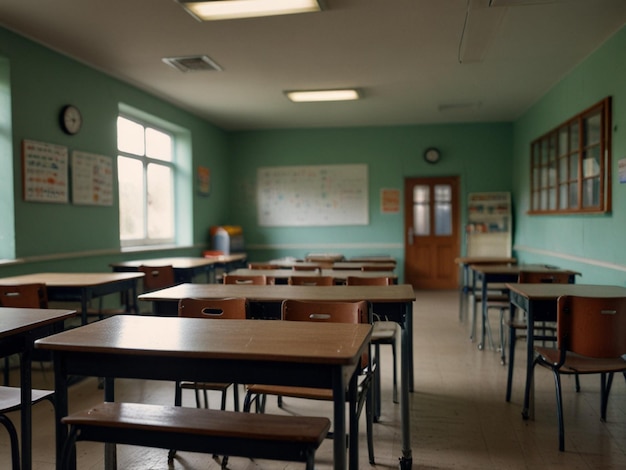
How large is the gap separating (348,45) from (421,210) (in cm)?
468

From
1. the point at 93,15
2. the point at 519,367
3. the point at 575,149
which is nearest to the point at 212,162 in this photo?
the point at 93,15

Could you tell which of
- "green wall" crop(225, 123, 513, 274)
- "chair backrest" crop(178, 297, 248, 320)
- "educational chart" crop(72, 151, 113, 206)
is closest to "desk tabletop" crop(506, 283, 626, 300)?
"chair backrest" crop(178, 297, 248, 320)

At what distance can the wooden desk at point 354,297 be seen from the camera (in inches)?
95.7

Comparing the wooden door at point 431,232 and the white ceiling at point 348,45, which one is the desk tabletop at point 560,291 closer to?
the white ceiling at point 348,45

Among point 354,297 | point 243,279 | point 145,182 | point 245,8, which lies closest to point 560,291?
point 354,297

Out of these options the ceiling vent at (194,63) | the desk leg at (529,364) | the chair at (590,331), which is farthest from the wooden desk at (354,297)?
the ceiling vent at (194,63)

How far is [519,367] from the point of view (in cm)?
413

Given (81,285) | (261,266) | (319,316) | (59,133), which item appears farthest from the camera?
(261,266)

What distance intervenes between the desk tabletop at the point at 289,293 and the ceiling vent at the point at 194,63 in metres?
2.78

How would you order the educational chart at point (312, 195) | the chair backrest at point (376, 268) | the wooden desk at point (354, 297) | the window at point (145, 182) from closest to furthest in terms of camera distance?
the wooden desk at point (354, 297) → the chair backrest at point (376, 268) → the window at point (145, 182) → the educational chart at point (312, 195)

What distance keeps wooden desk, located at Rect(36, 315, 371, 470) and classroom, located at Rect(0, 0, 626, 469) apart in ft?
3.40

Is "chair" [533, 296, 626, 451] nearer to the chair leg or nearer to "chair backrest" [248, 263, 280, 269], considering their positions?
the chair leg

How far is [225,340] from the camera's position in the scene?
1769mm

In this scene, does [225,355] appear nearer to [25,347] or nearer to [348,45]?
[25,347]
